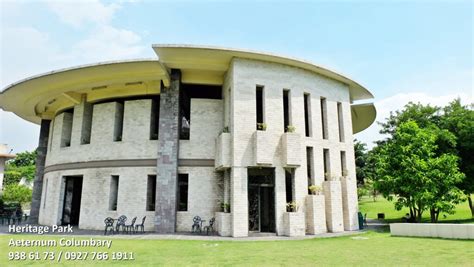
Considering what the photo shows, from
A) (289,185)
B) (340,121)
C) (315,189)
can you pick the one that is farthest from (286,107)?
(315,189)

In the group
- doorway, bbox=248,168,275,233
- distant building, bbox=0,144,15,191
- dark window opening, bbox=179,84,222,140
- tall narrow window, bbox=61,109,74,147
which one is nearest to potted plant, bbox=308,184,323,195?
doorway, bbox=248,168,275,233

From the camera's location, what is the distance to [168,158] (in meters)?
13.4

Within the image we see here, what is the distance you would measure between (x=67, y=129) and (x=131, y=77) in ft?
21.5

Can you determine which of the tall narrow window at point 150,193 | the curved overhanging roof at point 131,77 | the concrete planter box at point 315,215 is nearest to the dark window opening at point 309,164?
the concrete planter box at point 315,215

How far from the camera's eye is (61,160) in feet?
53.5

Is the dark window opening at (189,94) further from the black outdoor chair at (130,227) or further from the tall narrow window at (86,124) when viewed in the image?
the tall narrow window at (86,124)

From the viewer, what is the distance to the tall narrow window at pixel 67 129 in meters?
17.1

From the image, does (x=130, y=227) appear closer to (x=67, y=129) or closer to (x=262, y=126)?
(x=262, y=126)

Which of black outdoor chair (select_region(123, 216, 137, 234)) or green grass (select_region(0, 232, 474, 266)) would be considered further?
black outdoor chair (select_region(123, 216, 137, 234))

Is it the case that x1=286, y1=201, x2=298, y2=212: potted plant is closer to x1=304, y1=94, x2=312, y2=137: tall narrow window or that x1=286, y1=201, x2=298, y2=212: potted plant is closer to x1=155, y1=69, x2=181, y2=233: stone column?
x1=304, y1=94, x2=312, y2=137: tall narrow window

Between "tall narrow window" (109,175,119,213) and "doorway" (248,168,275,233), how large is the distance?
6.84 meters

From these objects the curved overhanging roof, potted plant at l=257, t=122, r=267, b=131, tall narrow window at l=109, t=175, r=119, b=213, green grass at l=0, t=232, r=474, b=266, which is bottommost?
green grass at l=0, t=232, r=474, b=266

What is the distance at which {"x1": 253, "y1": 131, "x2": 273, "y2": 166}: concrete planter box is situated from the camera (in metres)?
12.0

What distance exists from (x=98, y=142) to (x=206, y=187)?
6.29 metres
